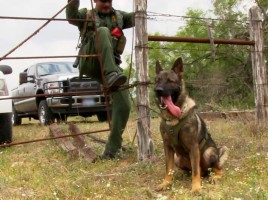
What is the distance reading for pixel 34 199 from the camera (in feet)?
13.9

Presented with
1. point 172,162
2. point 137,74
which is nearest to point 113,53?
point 137,74

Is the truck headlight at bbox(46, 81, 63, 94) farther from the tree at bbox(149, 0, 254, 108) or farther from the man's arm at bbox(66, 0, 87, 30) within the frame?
the man's arm at bbox(66, 0, 87, 30)

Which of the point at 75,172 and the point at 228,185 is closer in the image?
the point at 228,185

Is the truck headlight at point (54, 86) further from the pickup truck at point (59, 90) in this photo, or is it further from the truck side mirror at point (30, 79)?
the truck side mirror at point (30, 79)

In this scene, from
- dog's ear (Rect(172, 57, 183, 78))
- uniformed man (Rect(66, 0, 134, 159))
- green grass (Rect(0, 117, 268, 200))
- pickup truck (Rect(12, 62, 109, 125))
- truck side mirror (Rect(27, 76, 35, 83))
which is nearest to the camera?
green grass (Rect(0, 117, 268, 200))

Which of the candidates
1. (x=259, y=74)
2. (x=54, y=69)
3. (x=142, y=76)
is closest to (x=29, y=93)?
(x=54, y=69)

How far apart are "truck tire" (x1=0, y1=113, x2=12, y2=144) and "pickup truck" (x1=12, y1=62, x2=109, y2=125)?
12.0 feet

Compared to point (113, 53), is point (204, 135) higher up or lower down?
lower down

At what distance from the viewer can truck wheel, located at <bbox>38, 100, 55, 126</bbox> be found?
1261 centimetres

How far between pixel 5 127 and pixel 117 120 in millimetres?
2525

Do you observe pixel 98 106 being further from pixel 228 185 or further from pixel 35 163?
pixel 228 185

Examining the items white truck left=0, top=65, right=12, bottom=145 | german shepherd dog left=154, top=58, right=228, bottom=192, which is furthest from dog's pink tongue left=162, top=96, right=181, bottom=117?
white truck left=0, top=65, right=12, bottom=145

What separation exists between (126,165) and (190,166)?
1.08 m

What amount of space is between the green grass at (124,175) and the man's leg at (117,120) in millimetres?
225
